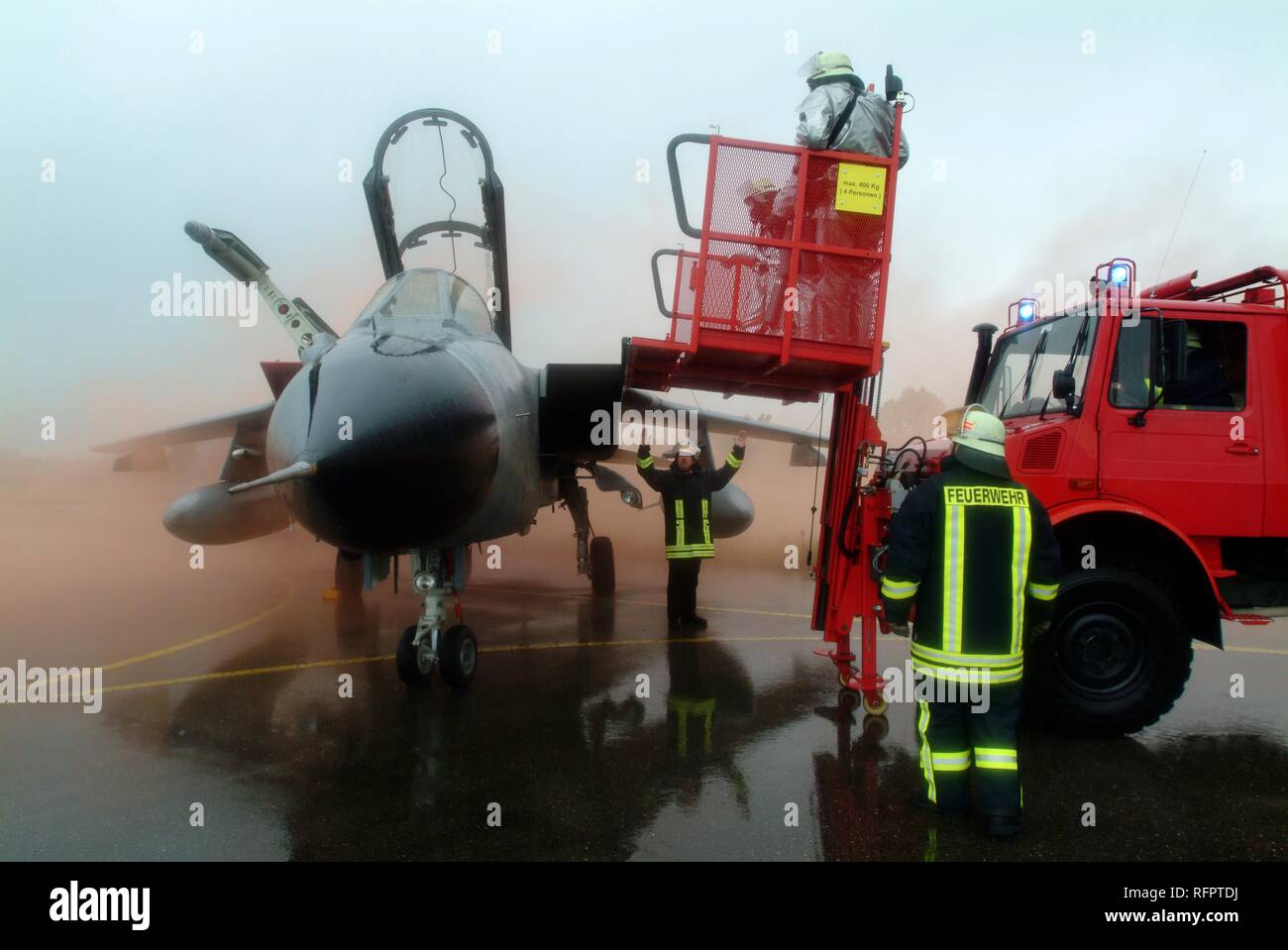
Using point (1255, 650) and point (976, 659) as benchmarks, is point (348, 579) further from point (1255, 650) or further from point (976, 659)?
point (1255, 650)

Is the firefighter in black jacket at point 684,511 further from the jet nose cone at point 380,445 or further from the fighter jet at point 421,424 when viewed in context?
the jet nose cone at point 380,445

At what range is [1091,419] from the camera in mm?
4559

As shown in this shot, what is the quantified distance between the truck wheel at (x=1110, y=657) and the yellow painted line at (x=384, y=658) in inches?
117

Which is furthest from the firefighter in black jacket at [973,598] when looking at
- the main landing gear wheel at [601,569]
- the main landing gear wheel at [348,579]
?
the main landing gear wheel at [348,579]

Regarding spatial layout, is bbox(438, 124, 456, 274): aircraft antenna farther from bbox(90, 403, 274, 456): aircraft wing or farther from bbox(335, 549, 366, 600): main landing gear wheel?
bbox(335, 549, 366, 600): main landing gear wheel

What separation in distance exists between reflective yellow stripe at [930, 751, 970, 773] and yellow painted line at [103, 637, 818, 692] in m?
3.68

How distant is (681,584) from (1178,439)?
436 cm

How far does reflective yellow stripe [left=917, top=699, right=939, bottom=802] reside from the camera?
140 inches

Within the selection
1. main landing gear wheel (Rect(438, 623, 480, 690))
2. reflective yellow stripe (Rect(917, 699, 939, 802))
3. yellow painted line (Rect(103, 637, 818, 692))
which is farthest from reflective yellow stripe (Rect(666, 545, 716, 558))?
reflective yellow stripe (Rect(917, 699, 939, 802))

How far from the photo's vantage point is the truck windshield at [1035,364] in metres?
4.69
